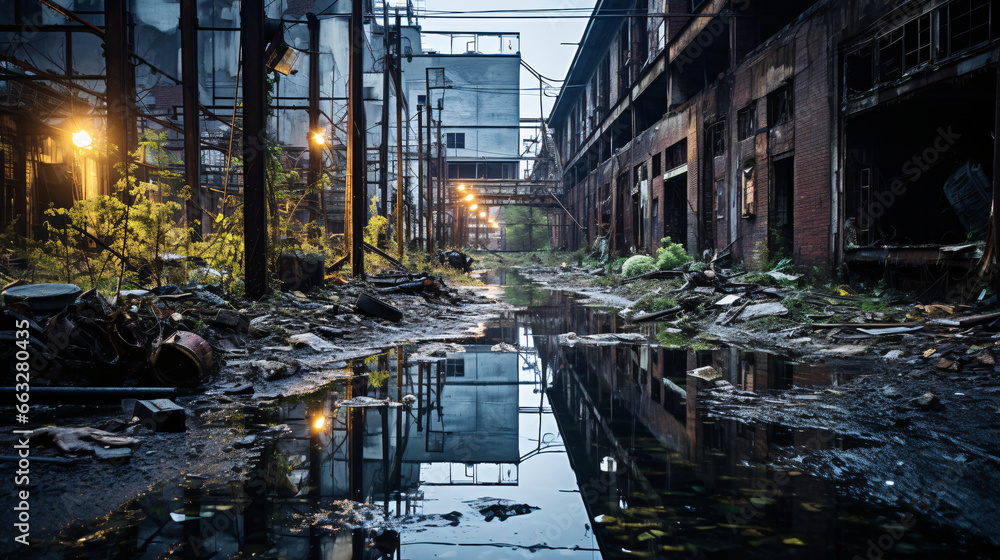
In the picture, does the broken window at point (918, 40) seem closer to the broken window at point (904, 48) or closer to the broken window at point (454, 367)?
the broken window at point (904, 48)

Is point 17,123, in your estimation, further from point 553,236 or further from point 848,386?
point 553,236

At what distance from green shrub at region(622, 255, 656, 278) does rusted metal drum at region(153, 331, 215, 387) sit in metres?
14.3

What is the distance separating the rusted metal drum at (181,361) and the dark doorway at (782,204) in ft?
39.8

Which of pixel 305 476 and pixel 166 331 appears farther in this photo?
pixel 166 331

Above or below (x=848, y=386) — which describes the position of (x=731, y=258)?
above

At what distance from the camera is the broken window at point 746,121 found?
47.1 ft

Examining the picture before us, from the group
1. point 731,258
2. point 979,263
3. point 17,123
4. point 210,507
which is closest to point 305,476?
point 210,507

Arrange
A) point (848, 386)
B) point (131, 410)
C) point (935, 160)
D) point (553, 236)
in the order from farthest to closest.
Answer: point (553, 236) → point (935, 160) → point (848, 386) → point (131, 410)

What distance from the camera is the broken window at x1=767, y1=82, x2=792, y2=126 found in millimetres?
12789

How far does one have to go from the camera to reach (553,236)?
168ft

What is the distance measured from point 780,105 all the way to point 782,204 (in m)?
2.16

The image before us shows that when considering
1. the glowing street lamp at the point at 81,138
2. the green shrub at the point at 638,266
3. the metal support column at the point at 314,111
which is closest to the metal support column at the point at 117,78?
the glowing street lamp at the point at 81,138

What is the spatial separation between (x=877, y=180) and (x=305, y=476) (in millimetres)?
11031

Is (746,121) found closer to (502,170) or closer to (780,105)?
(780,105)
